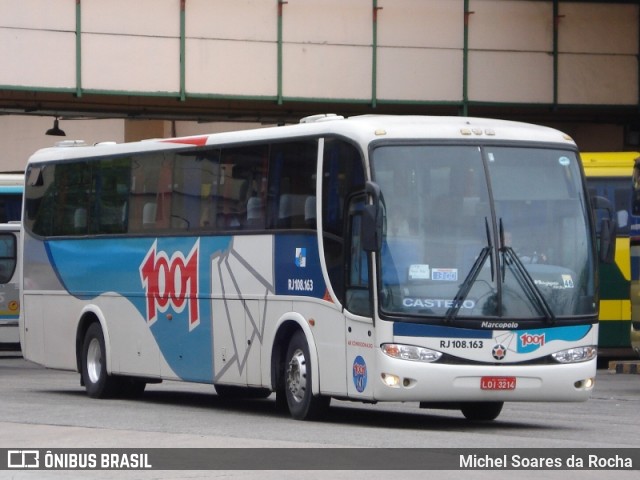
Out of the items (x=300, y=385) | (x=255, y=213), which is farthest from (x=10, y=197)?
(x=300, y=385)

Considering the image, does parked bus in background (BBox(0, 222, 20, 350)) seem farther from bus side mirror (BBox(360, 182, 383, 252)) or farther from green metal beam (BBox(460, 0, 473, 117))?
bus side mirror (BBox(360, 182, 383, 252))

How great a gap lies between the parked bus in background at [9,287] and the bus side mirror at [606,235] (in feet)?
61.6

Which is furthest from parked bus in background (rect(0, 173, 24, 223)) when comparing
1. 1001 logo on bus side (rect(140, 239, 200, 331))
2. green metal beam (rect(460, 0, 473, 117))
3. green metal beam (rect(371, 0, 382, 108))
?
1001 logo on bus side (rect(140, 239, 200, 331))

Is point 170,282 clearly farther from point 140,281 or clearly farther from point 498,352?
point 498,352

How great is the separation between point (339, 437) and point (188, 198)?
5.62 m

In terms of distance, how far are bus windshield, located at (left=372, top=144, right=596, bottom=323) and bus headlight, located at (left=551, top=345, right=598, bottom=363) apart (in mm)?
356

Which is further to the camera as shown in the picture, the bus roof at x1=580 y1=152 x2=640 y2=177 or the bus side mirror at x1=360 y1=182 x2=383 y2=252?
the bus roof at x1=580 y1=152 x2=640 y2=177

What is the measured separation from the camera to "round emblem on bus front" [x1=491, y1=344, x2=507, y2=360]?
50.2 feet

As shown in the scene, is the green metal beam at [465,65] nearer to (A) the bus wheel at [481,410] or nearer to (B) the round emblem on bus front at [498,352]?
(A) the bus wheel at [481,410]

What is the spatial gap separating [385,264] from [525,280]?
53.9 inches

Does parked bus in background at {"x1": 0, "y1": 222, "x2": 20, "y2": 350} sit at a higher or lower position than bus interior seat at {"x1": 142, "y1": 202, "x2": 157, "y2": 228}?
lower

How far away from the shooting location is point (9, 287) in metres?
33.3

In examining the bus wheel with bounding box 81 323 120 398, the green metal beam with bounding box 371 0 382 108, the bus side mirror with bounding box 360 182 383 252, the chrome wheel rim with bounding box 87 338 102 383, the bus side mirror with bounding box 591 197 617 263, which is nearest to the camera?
the bus side mirror with bounding box 360 182 383 252

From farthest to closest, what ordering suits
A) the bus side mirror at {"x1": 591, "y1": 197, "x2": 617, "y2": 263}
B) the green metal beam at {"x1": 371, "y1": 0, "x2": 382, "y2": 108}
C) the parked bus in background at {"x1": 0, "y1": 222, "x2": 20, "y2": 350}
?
the parked bus in background at {"x1": 0, "y1": 222, "x2": 20, "y2": 350} → the green metal beam at {"x1": 371, "y1": 0, "x2": 382, "y2": 108} → the bus side mirror at {"x1": 591, "y1": 197, "x2": 617, "y2": 263}
